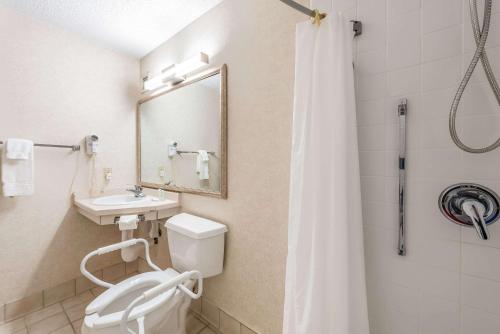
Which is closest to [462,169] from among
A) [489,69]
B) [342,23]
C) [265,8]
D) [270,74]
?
[489,69]

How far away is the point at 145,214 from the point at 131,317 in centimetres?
71

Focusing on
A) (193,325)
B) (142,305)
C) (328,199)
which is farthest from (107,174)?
(328,199)

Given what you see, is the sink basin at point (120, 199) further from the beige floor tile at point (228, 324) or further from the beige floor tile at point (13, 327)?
the beige floor tile at point (228, 324)

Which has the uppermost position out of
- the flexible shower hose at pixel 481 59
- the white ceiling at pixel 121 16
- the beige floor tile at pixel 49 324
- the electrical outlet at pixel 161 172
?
the white ceiling at pixel 121 16

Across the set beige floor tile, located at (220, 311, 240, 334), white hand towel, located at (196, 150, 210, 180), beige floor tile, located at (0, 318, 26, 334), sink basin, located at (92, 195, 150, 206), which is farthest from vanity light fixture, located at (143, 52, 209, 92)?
beige floor tile, located at (0, 318, 26, 334)

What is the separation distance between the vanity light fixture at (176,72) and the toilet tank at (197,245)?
1080mm

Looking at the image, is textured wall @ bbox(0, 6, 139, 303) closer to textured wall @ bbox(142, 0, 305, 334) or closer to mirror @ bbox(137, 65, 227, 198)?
mirror @ bbox(137, 65, 227, 198)

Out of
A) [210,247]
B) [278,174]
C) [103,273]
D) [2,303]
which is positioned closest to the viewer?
[278,174]

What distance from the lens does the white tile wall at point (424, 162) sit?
675 mm

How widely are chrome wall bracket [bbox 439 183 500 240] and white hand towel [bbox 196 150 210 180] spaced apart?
49.1 inches

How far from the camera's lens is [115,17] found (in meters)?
1.59

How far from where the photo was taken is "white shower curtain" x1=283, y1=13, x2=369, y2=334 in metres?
0.76

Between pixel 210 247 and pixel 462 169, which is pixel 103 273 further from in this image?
pixel 462 169

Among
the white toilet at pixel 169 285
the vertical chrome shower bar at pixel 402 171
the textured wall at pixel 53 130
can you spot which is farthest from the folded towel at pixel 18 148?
the vertical chrome shower bar at pixel 402 171
